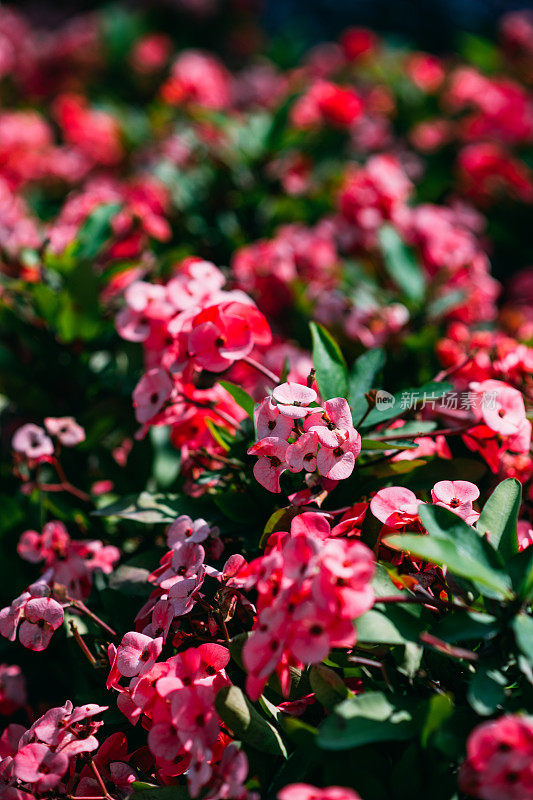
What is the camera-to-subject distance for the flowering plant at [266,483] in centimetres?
83

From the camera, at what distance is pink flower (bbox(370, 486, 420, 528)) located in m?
0.97

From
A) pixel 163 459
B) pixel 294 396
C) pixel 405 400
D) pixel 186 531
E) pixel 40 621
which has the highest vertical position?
pixel 294 396

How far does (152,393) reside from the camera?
47.7 inches

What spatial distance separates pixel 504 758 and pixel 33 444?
103 centimetres

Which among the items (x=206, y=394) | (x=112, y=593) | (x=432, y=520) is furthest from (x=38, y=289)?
(x=432, y=520)

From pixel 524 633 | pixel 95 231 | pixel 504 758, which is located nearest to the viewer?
pixel 504 758

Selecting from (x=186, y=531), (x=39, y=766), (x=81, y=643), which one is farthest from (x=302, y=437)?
(x=39, y=766)

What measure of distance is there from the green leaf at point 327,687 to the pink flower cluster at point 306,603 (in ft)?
0.31

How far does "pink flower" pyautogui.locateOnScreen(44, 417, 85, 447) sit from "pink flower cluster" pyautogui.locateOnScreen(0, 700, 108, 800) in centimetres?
55

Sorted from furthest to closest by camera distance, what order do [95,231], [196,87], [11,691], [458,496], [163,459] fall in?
[196,87] → [95,231] → [163,459] → [11,691] → [458,496]

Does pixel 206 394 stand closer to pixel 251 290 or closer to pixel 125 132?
pixel 251 290

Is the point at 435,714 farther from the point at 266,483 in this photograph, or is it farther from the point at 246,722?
the point at 266,483

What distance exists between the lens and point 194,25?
14.5ft

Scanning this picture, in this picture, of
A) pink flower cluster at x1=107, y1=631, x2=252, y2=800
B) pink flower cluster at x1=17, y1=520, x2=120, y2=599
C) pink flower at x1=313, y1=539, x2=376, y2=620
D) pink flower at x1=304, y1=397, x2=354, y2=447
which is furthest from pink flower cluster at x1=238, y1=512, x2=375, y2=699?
pink flower cluster at x1=17, y1=520, x2=120, y2=599
